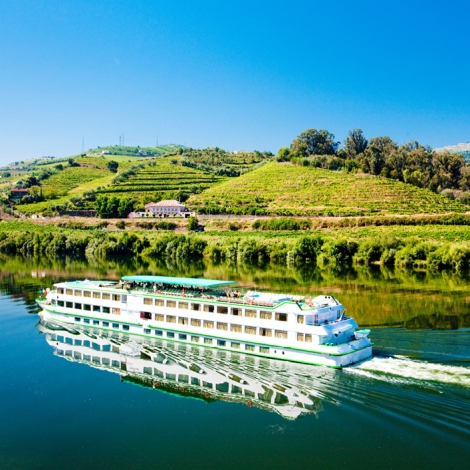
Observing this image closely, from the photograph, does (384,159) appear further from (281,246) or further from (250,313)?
(250,313)

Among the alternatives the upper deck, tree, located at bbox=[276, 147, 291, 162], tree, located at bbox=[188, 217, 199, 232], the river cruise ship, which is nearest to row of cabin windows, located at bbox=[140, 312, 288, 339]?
the river cruise ship

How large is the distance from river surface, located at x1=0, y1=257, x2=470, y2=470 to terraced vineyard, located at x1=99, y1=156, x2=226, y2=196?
109 m

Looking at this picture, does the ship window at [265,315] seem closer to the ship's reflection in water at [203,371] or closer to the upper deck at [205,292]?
the upper deck at [205,292]

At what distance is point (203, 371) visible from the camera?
28891mm

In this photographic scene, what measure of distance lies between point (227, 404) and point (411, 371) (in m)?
9.81

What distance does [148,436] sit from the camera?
21719 millimetres

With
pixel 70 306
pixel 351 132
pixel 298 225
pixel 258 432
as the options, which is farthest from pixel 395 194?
pixel 258 432

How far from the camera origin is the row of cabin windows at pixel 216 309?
31.2 meters

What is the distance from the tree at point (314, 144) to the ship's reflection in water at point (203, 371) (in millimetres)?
132763

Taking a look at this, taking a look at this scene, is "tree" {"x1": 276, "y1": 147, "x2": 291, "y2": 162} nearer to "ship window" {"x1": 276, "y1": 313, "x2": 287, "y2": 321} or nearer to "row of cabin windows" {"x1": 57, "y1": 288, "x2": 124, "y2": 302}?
"row of cabin windows" {"x1": 57, "y1": 288, "x2": 124, "y2": 302}

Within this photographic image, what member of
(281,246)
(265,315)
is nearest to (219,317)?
(265,315)

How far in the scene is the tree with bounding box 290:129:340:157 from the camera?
→ 161375mm

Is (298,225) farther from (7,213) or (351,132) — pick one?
(7,213)

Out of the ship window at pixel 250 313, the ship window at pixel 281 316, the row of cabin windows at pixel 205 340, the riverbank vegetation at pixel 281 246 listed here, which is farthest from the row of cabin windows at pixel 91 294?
the riverbank vegetation at pixel 281 246
